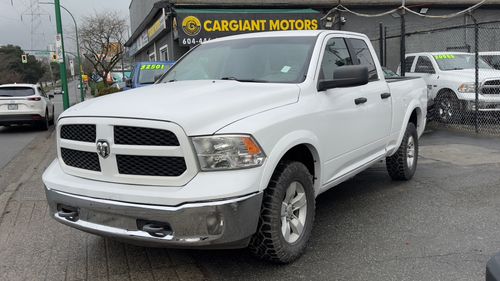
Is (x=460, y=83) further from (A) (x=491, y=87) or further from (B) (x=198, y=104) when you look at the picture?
(B) (x=198, y=104)

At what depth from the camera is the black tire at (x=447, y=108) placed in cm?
1159

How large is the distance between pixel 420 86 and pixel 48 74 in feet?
336

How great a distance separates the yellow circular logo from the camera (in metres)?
17.5

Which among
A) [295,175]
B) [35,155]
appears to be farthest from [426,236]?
[35,155]

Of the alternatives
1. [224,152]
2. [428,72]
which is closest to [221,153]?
[224,152]

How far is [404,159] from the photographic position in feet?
20.5

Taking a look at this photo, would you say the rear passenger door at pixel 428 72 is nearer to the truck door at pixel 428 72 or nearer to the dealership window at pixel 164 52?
the truck door at pixel 428 72

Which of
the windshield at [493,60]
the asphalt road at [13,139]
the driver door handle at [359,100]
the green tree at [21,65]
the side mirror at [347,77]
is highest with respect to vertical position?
the green tree at [21,65]

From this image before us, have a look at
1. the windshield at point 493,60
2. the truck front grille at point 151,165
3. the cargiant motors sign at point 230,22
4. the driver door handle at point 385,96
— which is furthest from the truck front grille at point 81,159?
the cargiant motors sign at point 230,22

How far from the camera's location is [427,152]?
8.70 m

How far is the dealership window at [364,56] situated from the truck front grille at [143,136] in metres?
2.77

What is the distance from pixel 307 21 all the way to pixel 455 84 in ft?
27.2

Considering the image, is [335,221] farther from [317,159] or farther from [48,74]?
[48,74]

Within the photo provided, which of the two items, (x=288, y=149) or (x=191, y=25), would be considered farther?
(x=191, y=25)
